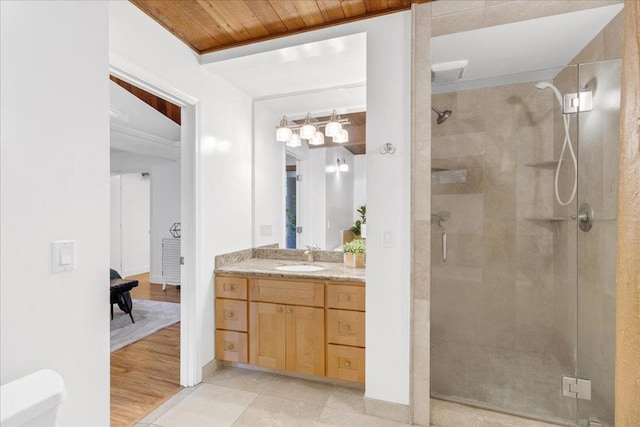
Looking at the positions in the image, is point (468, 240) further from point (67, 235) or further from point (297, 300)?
point (67, 235)

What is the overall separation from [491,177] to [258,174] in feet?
6.52

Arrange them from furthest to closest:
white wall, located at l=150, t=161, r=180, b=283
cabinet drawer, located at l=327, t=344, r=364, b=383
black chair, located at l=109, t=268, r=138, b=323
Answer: white wall, located at l=150, t=161, r=180, b=283
black chair, located at l=109, t=268, r=138, b=323
cabinet drawer, located at l=327, t=344, r=364, b=383

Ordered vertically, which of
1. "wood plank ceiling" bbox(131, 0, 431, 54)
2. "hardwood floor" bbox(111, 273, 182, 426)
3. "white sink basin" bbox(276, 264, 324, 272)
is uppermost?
"wood plank ceiling" bbox(131, 0, 431, 54)

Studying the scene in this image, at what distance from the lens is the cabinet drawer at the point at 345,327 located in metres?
2.14

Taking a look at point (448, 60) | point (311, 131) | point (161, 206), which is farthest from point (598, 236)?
point (161, 206)

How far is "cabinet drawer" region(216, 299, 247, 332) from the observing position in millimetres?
2441

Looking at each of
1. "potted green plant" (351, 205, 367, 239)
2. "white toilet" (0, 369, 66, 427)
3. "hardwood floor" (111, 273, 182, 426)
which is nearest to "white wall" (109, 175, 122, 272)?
"hardwood floor" (111, 273, 182, 426)

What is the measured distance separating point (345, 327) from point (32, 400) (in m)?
1.67

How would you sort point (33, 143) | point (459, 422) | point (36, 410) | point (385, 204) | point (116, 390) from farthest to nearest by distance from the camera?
point (116, 390)
point (385, 204)
point (459, 422)
point (33, 143)
point (36, 410)

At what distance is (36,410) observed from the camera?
31.8 inches

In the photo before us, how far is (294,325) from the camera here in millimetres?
2299

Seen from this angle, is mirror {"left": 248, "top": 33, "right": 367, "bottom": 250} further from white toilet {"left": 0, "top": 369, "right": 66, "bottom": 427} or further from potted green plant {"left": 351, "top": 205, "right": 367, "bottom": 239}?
white toilet {"left": 0, "top": 369, "right": 66, "bottom": 427}

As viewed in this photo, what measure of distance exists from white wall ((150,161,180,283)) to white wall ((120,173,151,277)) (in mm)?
953

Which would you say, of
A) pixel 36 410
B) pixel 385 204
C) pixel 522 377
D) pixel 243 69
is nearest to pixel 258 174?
pixel 243 69
